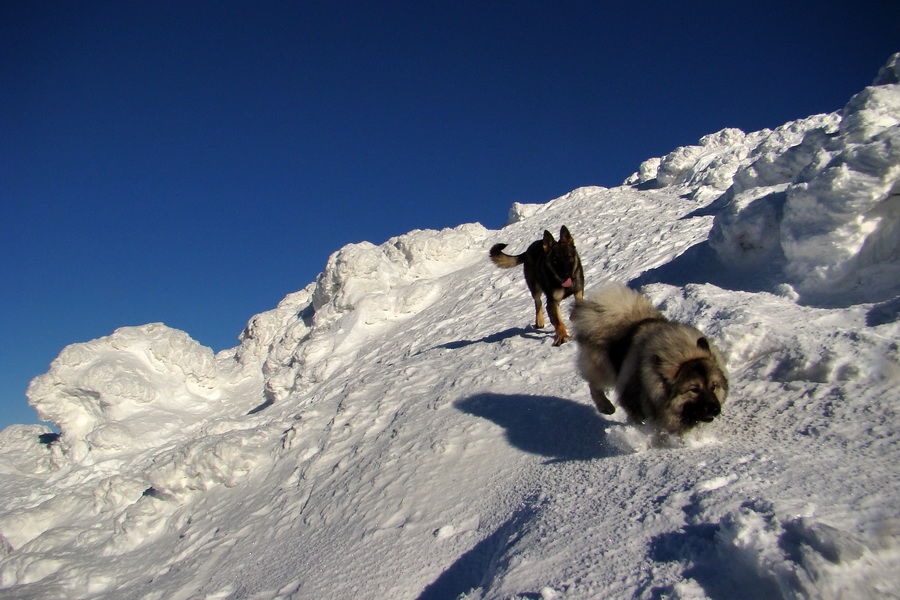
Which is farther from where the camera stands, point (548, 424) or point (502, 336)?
point (502, 336)

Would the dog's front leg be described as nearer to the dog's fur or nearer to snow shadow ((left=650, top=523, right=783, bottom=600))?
the dog's fur

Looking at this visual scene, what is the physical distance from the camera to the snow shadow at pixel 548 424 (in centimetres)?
425

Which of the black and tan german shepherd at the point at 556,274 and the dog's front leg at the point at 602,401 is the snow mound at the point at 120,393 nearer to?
the black and tan german shepherd at the point at 556,274

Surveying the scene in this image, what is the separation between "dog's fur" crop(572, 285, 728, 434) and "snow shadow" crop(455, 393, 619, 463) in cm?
31

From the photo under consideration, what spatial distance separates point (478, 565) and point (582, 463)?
1108 mm

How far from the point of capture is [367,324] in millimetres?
16203

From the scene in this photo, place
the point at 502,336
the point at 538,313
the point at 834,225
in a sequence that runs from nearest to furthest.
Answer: the point at 834,225 < the point at 538,313 < the point at 502,336

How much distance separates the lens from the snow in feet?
7.91

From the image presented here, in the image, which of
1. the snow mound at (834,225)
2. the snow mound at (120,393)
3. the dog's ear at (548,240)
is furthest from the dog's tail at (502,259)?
the snow mound at (120,393)

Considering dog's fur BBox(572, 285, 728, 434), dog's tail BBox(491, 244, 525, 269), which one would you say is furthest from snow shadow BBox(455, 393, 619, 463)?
dog's tail BBox(491, 244, 525, 269)

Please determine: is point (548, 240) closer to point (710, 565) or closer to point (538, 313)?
point (538, 313)

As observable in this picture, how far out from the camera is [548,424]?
16.6ft

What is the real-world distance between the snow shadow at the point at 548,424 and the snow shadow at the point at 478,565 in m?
0.86

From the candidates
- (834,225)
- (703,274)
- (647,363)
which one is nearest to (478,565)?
(647,363)
